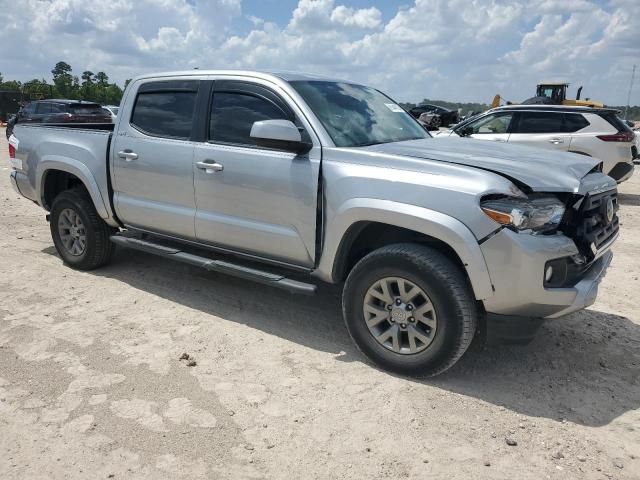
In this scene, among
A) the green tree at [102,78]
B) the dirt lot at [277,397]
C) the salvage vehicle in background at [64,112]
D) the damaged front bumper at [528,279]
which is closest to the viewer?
the dirt lot at [277,397]

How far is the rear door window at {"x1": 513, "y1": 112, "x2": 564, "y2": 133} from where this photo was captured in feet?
34.3

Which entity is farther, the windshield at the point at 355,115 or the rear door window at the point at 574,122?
the rear door window at the point at 574,122

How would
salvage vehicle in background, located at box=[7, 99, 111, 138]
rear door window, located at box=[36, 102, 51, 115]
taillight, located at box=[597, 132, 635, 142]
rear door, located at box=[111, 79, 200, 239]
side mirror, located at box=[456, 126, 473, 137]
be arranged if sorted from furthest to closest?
rear door window, located at box=[36, 102, 51, 115] < salvage vehicle in background, located at box=[7, 99, 111, 138] < side mirror, located at box=[456, 126, 473, 137] < taillight, located at box=[597, 132, 635, 142] < rear door, located at box=[111, 79, 200, 239]

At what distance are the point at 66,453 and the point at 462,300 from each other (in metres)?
2.27

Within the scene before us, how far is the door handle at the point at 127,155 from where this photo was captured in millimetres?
4853

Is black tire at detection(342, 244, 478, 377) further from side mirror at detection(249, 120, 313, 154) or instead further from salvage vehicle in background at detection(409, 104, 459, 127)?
salvage vehicle in background at detection(409, 104, 459, 127)

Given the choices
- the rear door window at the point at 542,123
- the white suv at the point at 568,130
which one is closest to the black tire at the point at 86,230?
the white suv at the point at 568,130

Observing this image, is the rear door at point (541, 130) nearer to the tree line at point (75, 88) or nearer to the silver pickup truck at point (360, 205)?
the silver pickup truck at point (360, 205)

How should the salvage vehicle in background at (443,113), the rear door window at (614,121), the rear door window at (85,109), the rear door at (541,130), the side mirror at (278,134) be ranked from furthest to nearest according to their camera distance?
1. the salvage vehicle in background at (443,113)
2. the rear door window at (85,109)
3. the rear door at (541,130)
4. the rear door window at (614,121)
5. the side mirror at (278,134)

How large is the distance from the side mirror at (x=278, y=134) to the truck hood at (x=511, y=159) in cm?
47

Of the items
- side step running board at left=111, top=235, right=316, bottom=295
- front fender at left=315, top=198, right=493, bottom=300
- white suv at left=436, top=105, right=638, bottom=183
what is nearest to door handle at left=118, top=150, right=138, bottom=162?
side step running board at left=111, top=235, right=316, bottom=295

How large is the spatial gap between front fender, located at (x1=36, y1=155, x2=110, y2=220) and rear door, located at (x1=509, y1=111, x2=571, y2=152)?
7812 mm

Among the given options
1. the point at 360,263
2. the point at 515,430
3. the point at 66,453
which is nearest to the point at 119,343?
the point at 66,453

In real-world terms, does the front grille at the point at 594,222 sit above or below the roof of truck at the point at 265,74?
below
